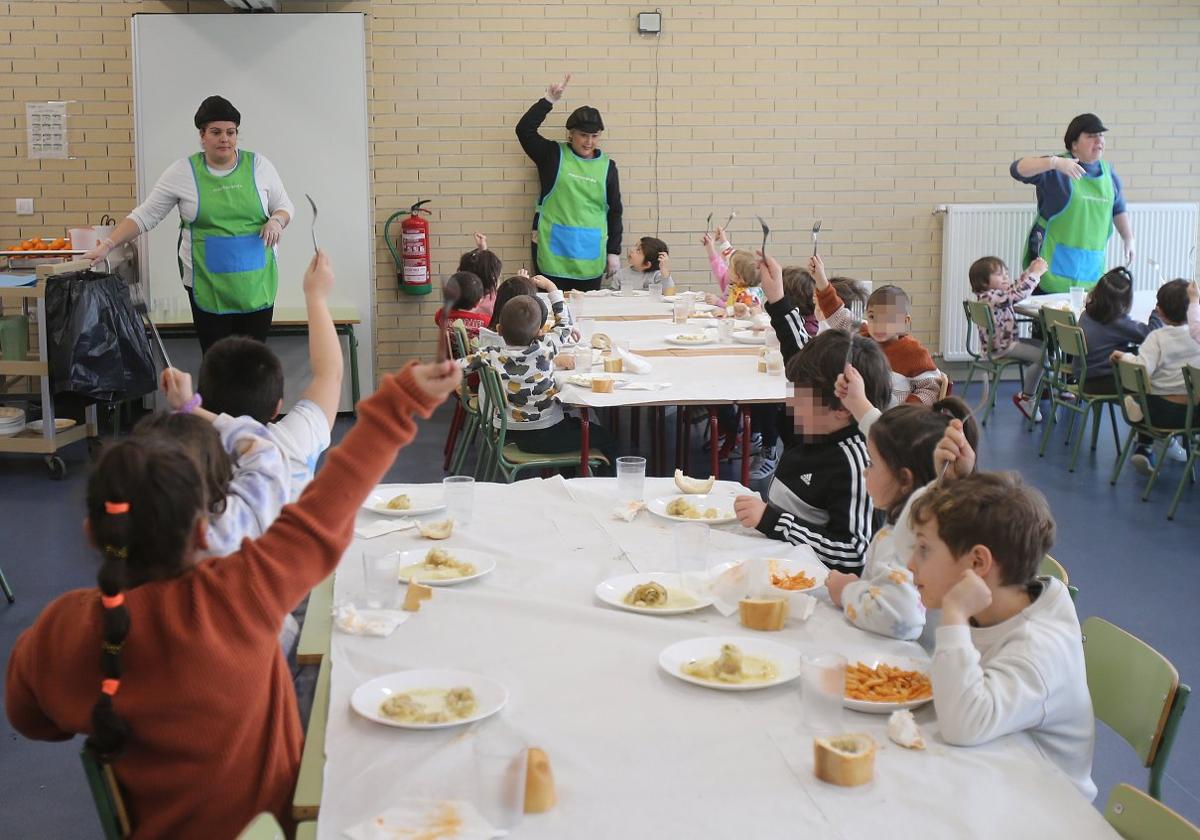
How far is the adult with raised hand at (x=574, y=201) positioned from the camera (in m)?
8.80

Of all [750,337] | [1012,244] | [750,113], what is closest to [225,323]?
[750,337]

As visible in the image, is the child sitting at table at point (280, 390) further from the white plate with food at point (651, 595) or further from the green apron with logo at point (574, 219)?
the green apron with logo at point (574, 219)

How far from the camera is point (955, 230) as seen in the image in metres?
9.59

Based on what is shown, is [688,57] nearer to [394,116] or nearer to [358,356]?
[394,116]

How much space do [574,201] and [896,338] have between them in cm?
418

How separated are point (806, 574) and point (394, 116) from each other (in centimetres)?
709

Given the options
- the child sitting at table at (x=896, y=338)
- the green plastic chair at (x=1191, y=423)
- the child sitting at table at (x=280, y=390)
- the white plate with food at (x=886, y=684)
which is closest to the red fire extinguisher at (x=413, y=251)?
the child sitting at table at (x=896, y=338)

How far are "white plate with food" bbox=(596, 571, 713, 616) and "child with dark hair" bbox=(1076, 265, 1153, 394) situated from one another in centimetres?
508

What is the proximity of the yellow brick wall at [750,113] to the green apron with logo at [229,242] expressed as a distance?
2561mm

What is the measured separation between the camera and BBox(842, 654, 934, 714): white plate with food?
2.01m

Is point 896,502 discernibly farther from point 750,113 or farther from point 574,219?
point 750,113

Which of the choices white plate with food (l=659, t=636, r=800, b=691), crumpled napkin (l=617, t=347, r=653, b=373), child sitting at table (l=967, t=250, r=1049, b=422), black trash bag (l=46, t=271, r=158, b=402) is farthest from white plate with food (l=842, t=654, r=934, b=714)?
child sitting at table (l=967, t=250, r=1049, b=422)

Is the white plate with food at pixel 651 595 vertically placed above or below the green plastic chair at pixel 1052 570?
below

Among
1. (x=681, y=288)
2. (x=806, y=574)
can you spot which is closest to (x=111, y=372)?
(x=681, y=288)
